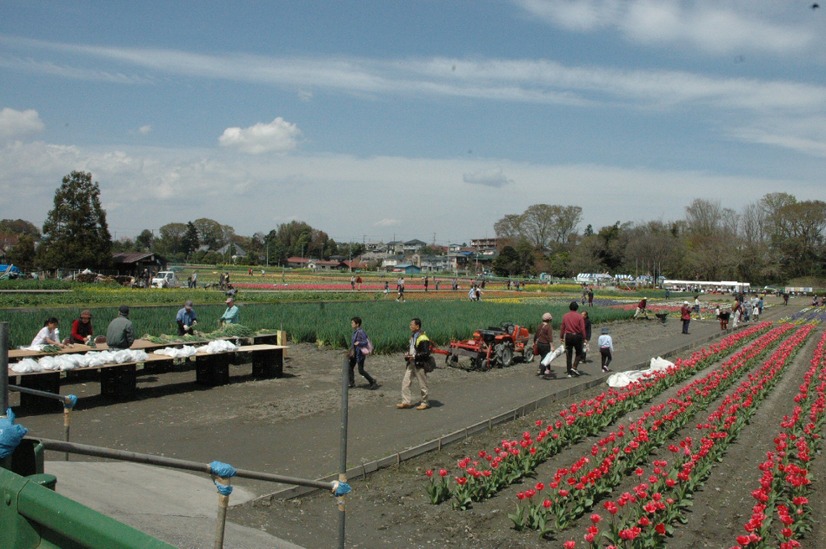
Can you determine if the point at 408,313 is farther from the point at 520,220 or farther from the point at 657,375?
the point at 520,220

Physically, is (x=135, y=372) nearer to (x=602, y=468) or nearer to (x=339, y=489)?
(x=602, y=468)

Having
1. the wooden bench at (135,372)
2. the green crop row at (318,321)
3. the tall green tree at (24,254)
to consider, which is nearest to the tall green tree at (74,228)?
the tall green tree at (24,254)

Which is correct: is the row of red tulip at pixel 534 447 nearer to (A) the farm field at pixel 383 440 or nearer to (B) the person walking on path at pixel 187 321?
(A) the farm field at pixel 383 440

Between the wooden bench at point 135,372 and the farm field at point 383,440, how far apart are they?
378 millimetres

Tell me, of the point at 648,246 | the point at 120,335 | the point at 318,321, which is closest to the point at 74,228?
the point at 318,321

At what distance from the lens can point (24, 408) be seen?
10414mm

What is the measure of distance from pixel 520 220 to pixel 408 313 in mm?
106345

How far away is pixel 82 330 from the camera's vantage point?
1286cm

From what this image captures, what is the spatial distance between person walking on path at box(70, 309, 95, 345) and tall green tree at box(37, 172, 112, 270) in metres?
44.6

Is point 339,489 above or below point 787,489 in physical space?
above

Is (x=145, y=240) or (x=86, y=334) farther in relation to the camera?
(x=145, y=240)

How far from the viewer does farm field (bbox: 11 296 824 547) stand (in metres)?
6.40

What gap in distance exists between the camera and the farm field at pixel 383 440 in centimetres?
640

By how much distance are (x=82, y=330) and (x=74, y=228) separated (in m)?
45.2
